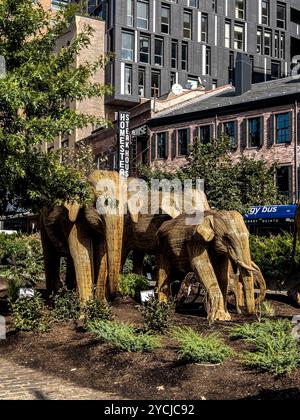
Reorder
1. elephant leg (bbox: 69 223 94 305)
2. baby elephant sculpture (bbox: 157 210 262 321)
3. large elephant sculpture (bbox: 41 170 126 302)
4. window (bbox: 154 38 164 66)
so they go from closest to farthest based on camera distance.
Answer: baby elephant sculpture (bbox: 157 210 262 321) → large elephant sculpture (bbox: 41 170 126 302) → elephant leg (bbox: 69 223 94 305) → window (bbox: 154 38 164 66)

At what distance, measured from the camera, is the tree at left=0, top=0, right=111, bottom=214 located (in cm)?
1127

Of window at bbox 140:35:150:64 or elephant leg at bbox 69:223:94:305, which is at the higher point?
window at bbox 140:35:150:64

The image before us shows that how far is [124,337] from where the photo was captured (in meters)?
9.72

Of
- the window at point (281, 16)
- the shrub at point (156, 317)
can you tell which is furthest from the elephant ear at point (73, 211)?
the window at point (281, 16)

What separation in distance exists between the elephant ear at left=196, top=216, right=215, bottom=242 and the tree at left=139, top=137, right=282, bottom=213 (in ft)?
68.0

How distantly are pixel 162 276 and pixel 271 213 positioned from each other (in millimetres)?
21865

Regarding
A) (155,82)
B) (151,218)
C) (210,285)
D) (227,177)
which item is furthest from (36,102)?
(155,82)

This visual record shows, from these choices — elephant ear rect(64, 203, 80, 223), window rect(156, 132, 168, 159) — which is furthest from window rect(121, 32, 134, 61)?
elephant ear rect(64, 203, 80, 223)

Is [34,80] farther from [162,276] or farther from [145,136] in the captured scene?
[145,136]

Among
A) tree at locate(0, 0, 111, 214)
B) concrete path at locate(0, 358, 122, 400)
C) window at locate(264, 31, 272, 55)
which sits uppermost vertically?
window at locate(264, 31, 272, 55)

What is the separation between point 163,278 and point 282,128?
31.1m

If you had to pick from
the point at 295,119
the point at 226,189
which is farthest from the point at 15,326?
the point at 295,119

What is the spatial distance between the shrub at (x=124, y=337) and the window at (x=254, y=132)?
35.0 meters

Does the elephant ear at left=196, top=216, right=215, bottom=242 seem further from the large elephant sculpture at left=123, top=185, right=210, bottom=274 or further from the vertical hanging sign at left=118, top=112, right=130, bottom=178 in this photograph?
the vertical hanging sign at left=118, top=112, right=130, bottom=178
